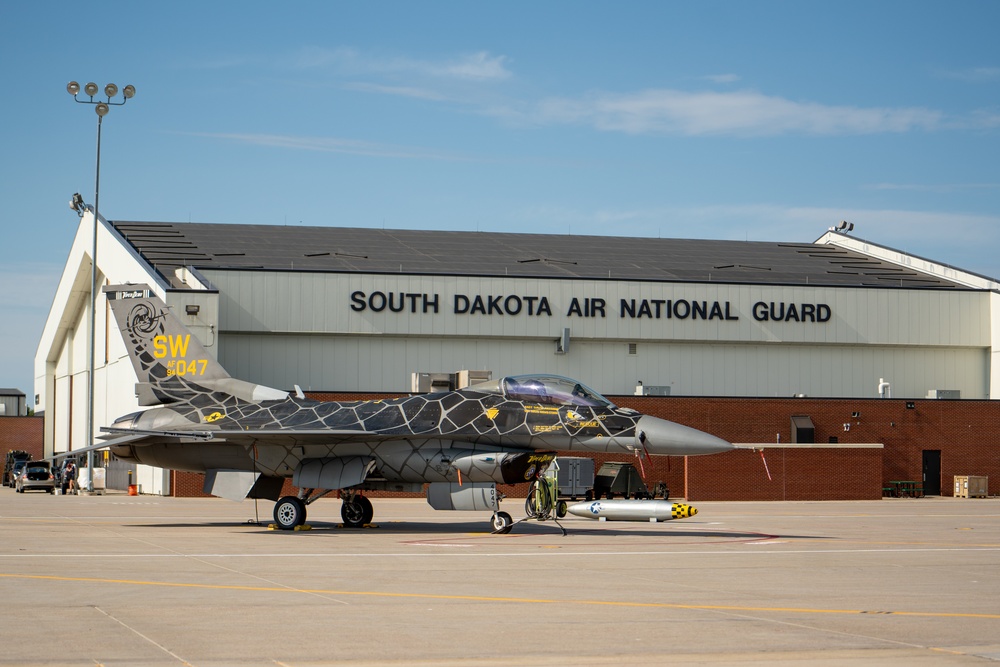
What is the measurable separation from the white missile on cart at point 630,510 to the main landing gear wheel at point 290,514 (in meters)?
6.70

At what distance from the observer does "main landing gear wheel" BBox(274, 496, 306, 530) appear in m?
26.7

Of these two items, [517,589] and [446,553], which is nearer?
[517,589]

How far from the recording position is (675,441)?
2453cm

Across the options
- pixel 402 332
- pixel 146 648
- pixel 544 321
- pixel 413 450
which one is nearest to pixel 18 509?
pixel 413 450

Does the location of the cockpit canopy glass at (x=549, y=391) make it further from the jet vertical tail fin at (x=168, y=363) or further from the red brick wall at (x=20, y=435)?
the red brick wall at (x=20, y=435)

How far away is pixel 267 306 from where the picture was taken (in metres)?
52.2

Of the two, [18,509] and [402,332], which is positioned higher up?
[402,332]

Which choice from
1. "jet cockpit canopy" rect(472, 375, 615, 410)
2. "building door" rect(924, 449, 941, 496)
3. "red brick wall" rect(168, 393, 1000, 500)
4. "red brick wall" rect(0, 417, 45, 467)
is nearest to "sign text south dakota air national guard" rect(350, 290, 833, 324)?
"red brick wall" rect(168, 393, 1000, 500)

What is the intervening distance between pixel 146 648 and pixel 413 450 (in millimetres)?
15960

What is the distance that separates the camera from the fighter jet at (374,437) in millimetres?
25328

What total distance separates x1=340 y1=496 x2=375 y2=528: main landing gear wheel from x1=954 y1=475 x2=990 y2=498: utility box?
34116 mm

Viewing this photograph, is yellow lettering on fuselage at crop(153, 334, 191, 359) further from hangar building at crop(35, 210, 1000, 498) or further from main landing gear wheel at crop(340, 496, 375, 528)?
hangar building at crop(35, 210, 1000, 498)

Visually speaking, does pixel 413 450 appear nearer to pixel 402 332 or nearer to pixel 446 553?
pixel 446 553

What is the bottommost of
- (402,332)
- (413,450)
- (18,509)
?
(18,509)
